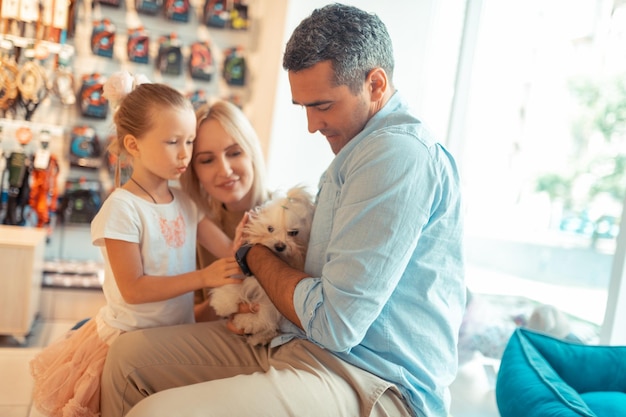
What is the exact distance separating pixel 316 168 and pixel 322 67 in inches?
115

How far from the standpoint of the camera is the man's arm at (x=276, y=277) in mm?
1526

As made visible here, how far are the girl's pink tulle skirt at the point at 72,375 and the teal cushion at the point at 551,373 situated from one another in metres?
1.26

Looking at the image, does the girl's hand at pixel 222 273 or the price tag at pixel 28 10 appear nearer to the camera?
the girl's hand at pixel 222 273

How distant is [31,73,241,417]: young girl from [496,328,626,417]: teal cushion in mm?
960

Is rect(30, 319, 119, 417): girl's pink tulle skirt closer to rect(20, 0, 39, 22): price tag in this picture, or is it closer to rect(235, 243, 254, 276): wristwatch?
rect(235, 243, 254, 276): wristwatch

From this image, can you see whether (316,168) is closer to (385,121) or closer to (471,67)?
(471,67)

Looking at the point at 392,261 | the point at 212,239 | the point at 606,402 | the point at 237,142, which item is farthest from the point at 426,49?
the point at 392,261

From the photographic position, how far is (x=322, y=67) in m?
1.54

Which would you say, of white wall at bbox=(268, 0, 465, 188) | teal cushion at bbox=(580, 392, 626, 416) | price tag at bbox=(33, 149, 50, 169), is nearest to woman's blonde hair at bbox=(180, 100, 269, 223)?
teal cushion at bbox=(580, 392, 626, 416)

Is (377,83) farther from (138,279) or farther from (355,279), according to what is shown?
(138,279)

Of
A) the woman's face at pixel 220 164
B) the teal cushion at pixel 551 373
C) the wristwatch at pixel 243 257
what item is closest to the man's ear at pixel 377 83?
the wristwatch at pixel 243 257

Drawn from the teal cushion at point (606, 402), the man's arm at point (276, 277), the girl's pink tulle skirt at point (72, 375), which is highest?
the man's arm at point (276, 277)

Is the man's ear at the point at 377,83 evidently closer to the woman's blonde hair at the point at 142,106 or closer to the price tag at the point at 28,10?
the woman's blonde hair at the point at 142,106

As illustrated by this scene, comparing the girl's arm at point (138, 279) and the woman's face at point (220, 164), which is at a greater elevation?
the woman's face at point (220, 164)
